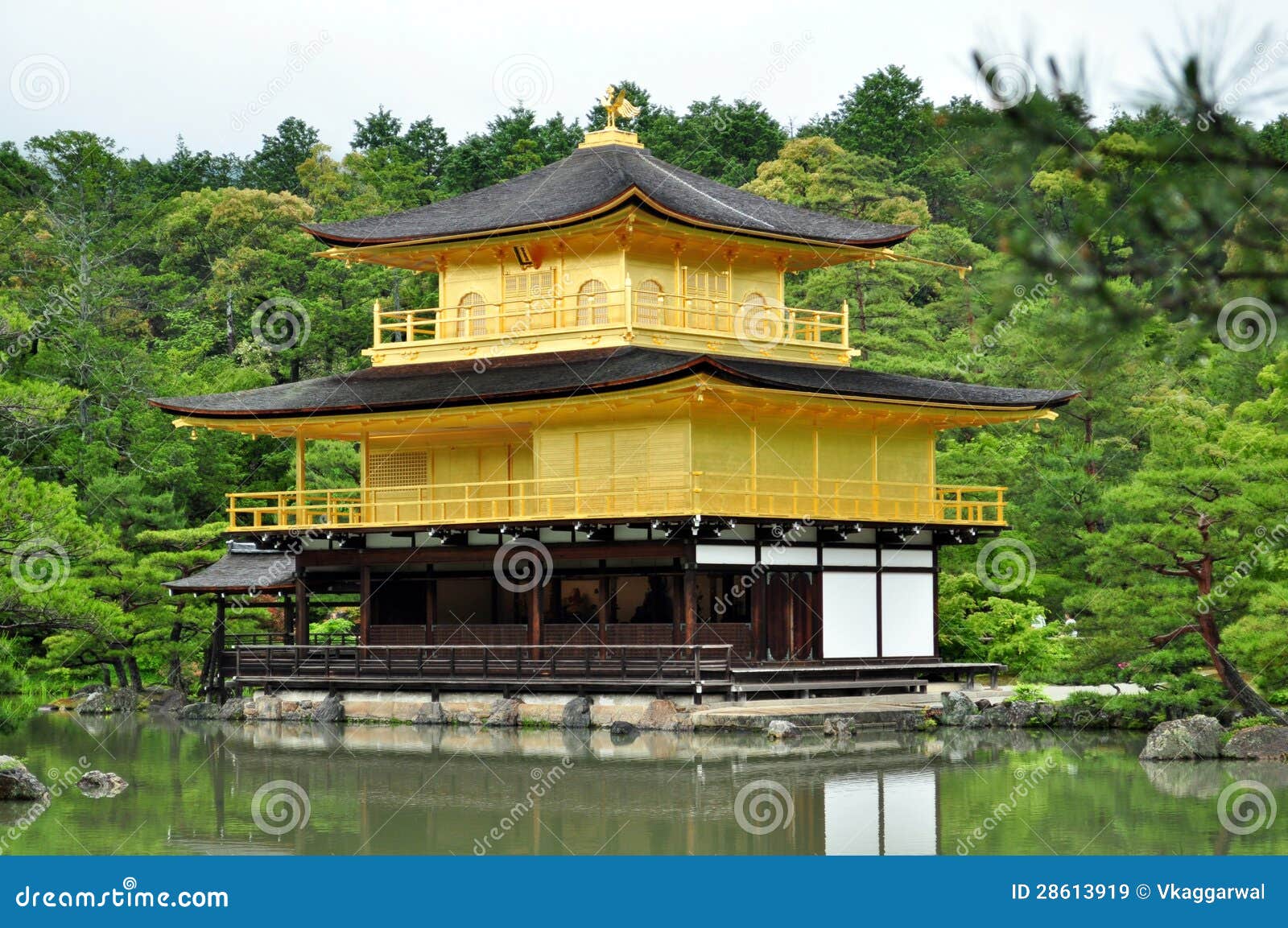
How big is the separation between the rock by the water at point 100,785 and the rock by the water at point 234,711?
37.2 ft

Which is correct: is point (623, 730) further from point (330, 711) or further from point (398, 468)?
point (398, 468)

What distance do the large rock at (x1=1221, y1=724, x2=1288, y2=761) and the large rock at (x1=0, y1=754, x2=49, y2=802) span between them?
15.0 meters

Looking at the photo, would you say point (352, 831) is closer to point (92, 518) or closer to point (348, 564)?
point (348, 564)

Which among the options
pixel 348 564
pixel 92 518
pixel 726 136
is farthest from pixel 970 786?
pixel 726 136

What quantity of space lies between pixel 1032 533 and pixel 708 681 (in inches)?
449

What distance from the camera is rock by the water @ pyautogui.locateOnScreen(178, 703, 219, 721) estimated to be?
111 feet

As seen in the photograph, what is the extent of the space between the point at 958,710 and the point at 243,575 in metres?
15.1

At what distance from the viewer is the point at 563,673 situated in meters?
29.8

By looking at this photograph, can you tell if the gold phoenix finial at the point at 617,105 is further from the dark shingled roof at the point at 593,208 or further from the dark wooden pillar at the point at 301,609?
the dark wooden pillar at the point at 301,609

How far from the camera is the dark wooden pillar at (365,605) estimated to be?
3338 centimetres

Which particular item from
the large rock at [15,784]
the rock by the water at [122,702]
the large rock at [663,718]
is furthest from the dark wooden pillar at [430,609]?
the large rock at [15,784]

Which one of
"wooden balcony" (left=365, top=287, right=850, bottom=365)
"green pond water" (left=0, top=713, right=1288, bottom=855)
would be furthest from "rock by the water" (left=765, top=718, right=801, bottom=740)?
"wooden balcony" (left=365, top=287, right=850, bottom=365)

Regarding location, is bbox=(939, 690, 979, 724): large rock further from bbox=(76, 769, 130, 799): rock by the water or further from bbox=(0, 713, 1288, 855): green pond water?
bbox=(76, 769, 130, 799): rock by the water

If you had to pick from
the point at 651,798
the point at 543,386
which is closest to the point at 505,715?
the point at 543,386
